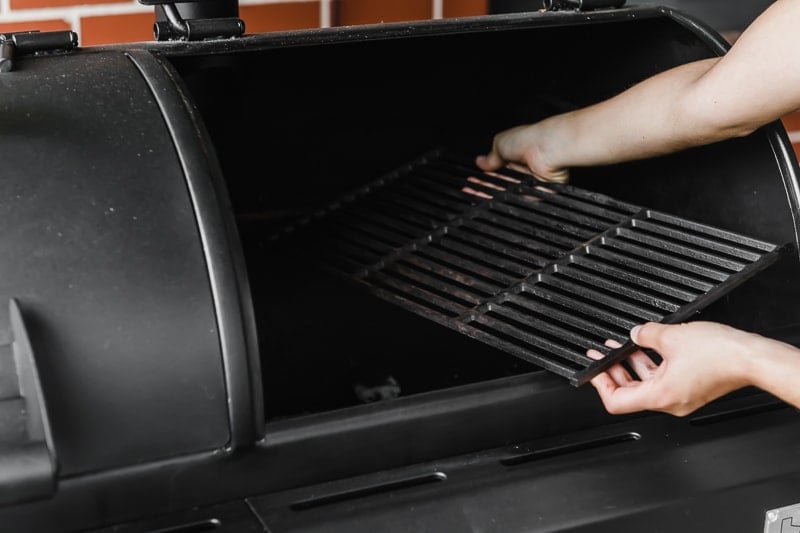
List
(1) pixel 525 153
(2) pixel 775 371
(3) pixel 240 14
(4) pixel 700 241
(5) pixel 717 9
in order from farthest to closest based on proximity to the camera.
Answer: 1. (5) pixel 717 9
2. (3) pixel 240 14
3. (1) pixel 525 153
4. (4) pixel 700 241
5. (2) pixel 775 371

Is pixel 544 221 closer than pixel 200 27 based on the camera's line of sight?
No

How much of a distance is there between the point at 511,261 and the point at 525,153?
21cm

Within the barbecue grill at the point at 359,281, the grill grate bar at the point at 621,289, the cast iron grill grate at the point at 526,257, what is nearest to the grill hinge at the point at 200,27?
the barbecue grill at the point at 359,281

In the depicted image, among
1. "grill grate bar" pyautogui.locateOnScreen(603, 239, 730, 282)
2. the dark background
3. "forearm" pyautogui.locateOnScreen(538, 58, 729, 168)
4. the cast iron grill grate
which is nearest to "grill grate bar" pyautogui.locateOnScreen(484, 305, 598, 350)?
the cast iron grill grate

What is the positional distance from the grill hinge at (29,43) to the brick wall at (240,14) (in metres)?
0.49

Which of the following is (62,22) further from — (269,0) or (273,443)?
(273,443)

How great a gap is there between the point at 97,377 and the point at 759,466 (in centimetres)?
63

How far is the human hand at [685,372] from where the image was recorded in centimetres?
108

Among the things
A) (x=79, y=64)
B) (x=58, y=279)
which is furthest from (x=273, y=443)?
(x=79, y=64)

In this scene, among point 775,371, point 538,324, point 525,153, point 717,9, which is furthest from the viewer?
point 717,9

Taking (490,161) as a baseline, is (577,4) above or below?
above

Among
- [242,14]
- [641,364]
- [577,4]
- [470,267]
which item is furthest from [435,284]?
[242,14]

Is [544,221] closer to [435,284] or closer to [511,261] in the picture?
[511,261]

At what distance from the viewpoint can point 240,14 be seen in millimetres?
1721
